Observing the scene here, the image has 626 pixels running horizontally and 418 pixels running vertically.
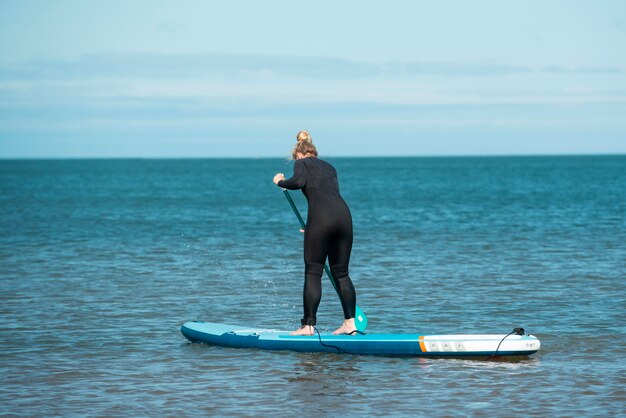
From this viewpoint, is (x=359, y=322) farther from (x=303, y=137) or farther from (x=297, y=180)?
(x=303, y=137)

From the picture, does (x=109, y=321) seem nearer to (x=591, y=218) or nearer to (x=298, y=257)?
(x=298, y=257)

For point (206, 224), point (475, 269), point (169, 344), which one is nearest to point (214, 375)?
point (169, 344)

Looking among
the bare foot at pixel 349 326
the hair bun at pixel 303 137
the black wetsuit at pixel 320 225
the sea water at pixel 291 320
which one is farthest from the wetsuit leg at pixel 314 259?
the hair bun at pixel 303 137

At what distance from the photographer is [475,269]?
53.0 ft

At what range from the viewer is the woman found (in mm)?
8859

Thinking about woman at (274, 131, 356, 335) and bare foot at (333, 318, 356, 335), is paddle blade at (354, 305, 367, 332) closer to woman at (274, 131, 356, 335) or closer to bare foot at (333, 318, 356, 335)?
bare foot at (333, 318, 356, 335)

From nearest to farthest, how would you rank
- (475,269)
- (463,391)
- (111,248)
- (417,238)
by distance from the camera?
(463,391) → (475,269) → (111,248) → (417,238)

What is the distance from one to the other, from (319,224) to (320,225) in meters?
0.01

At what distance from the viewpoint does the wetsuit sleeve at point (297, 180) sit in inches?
350

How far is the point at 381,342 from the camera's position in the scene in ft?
28.8

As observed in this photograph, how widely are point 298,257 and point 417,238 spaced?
15.7 feet

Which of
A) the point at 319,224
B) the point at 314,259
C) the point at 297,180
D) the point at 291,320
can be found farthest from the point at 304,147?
the point at 291,320

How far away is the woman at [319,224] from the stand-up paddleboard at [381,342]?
265 mm

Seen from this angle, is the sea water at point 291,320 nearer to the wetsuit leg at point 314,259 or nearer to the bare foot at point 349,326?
the bare foot at point 349,326
